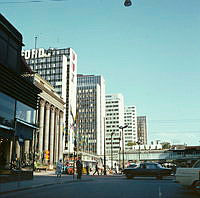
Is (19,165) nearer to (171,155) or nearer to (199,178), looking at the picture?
(199,178)

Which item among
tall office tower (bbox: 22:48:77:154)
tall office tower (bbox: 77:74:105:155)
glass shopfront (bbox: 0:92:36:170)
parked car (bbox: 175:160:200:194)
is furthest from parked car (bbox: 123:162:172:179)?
tall office tower (bbox: 77:74:105:155)

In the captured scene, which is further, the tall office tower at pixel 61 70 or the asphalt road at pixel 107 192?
the tall office tower at pixel 61 70

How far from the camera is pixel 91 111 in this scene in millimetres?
170500

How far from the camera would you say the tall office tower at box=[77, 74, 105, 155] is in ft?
547

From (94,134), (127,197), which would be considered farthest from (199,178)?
(94,134)

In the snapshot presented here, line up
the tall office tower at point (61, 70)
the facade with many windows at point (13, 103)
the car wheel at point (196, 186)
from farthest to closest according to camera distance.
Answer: the tall office tower at point (61, 70) → the facade with many windows at point (13, 103) → the car wheel at point (196, 186)

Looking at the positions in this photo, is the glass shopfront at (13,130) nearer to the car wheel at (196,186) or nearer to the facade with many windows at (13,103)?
the facade with many windows at (13,103)

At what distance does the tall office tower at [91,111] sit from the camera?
16662 centimetres

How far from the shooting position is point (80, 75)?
598ft

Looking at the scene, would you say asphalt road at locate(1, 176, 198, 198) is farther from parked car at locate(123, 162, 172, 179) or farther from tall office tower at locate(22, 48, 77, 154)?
tall office tower at locate(22, 48, 77, 154)

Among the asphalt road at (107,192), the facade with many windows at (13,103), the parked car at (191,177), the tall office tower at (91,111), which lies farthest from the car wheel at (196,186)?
the tall office tower at (91,111)

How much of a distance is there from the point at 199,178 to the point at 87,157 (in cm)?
9966

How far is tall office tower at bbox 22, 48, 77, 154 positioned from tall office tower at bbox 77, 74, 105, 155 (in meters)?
48.0

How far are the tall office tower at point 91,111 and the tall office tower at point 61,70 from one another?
48.0 m
